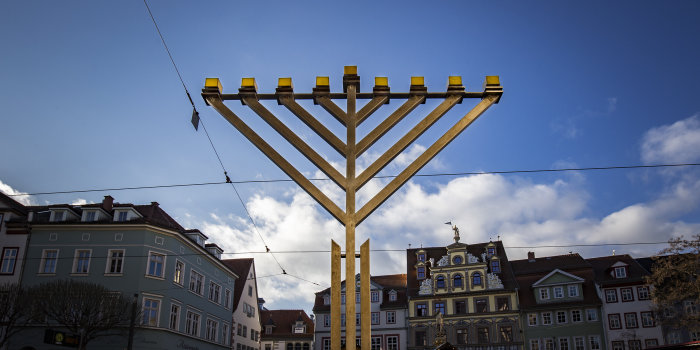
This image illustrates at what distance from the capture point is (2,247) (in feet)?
102

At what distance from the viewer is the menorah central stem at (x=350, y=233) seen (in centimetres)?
611

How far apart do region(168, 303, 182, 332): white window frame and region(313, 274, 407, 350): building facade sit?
18.0 metres

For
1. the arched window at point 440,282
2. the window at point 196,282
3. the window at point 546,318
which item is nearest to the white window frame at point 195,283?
the window at point 196,282

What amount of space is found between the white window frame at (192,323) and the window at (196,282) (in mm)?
1382

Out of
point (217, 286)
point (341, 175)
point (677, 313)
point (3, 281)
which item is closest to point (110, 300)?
point (3, 281)

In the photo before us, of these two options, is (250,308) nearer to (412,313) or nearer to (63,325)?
(412,313)

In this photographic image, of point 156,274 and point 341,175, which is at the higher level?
point 156,274

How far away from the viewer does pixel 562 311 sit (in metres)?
43.1

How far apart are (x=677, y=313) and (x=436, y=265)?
20.1 metres

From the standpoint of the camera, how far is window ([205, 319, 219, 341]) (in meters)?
36.4

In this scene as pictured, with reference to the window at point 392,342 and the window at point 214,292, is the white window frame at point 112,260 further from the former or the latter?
the window at point 392,342

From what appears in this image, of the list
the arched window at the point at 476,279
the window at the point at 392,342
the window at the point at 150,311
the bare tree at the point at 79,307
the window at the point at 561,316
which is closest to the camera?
the bare tree at the point at 79,307

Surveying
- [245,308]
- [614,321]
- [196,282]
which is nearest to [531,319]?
[614,321]

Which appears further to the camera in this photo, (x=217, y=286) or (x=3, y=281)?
(x=217, y=286)
